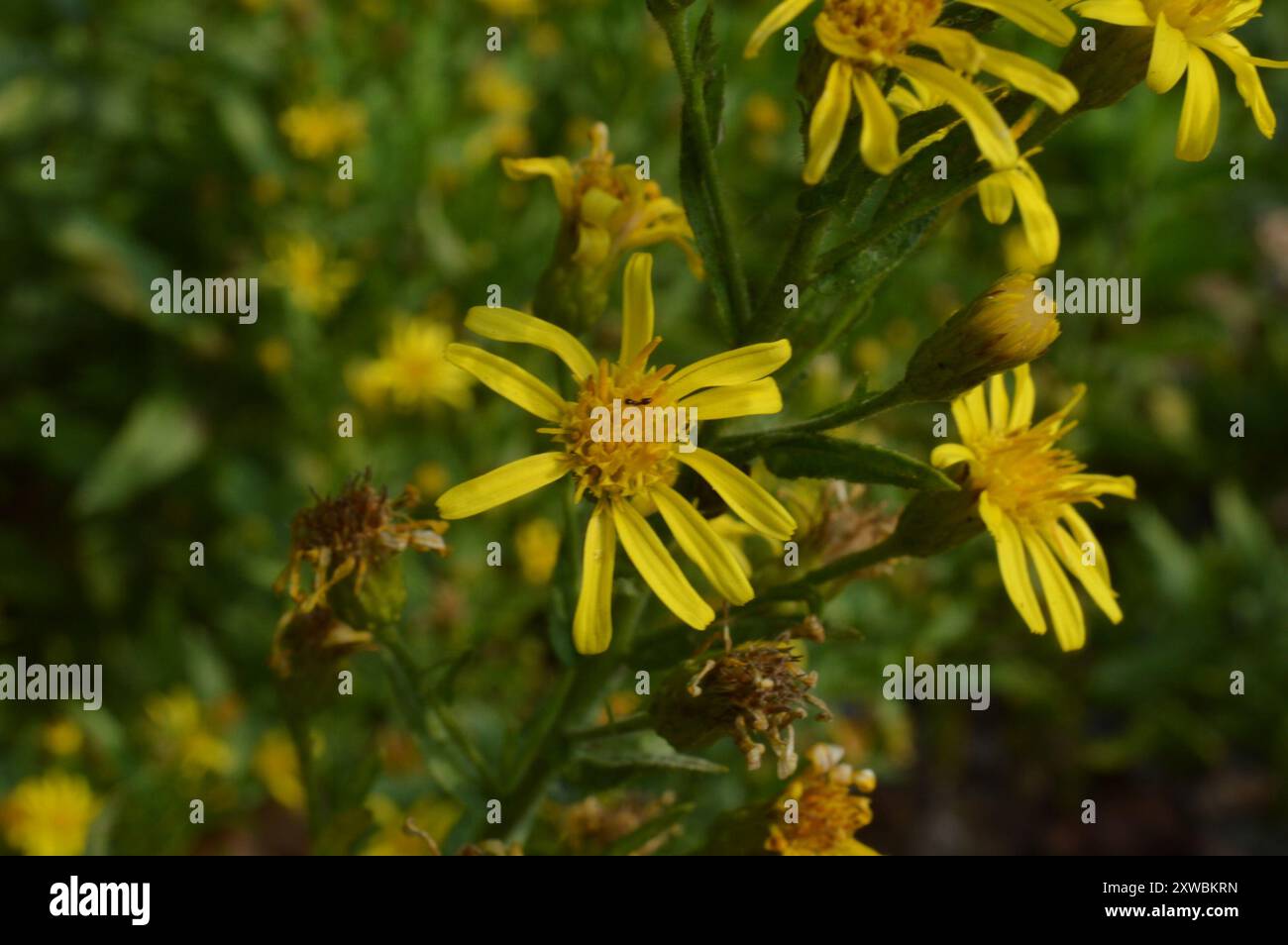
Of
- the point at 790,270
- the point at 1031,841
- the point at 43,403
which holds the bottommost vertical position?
the point at 1031,841

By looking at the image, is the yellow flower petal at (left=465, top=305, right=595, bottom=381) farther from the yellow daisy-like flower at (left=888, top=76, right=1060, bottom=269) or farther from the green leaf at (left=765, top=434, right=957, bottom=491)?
the yellow daisy-like flower at (left=888, top=76, right=1060, bottom=269)

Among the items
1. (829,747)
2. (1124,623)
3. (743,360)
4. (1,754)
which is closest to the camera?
(743,360)

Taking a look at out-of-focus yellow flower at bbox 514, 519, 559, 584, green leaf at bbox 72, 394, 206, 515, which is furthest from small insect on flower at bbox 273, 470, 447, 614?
green leaf at bbox 72, 394, 206, 515

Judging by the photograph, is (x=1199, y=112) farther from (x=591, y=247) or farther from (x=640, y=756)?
(x=640, y=756)

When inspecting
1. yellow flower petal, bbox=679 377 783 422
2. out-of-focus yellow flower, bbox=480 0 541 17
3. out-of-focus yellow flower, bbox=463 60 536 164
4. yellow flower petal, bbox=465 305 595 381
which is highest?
out-of-focus yellow flower, bbox=480 0 541 17

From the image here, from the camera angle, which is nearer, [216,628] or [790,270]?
[790,270]
